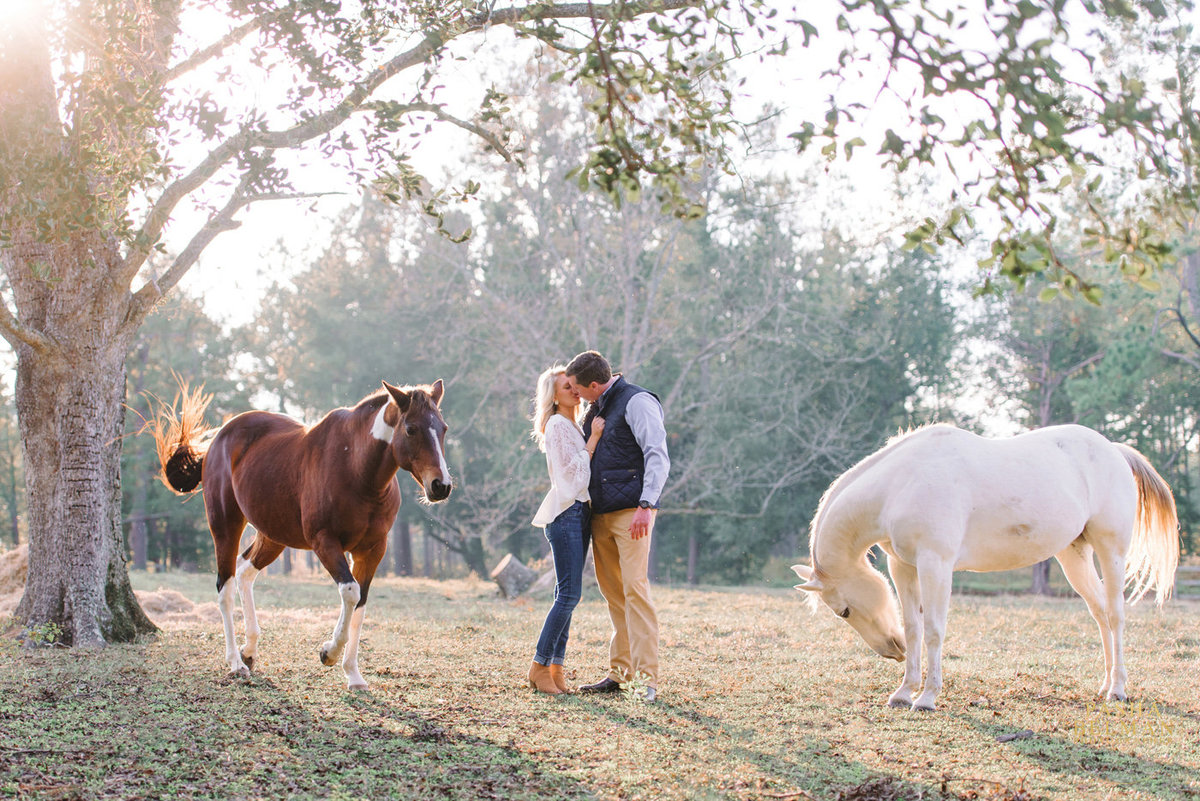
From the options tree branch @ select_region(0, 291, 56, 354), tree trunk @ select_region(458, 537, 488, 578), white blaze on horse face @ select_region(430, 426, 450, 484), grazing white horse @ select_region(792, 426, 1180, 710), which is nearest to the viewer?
white blaze on horse face @ select_region(430, 426, 450, 484)

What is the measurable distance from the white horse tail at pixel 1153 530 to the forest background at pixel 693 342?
972 cm

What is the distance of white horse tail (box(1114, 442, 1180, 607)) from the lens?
20.6ft

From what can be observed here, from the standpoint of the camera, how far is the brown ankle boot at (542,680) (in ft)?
18.7

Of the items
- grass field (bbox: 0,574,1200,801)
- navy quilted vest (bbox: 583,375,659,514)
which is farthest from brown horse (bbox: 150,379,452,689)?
navy quilted vest (bbox: 583,375,659,514)

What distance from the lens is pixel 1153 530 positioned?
6348 millimetres

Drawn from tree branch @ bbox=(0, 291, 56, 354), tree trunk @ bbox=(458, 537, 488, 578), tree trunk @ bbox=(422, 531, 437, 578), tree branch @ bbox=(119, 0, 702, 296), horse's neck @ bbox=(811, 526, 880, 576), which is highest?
tree branch @ bbox=(119, 0, 702, 296)

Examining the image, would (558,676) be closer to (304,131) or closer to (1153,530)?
(1153,530)

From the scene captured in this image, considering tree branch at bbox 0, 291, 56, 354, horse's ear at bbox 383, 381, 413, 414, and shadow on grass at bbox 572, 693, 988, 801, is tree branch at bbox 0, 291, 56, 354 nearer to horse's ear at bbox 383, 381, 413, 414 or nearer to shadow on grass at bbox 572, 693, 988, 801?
horse's ear at bbox 383, 381, 413, 414

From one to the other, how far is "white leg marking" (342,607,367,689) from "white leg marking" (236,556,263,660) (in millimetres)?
919

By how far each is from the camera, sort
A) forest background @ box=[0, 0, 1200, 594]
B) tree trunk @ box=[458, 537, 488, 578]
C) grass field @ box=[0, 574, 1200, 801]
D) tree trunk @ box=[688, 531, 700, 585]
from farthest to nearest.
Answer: tree trunk @ box=[458, 537, 488, 578] → tree trunk @ box=[688, 531, 700, 585] → forest background @ box=[0, 0, 1200, 594] → grass field @ box=[0, 574, 1200, 801]

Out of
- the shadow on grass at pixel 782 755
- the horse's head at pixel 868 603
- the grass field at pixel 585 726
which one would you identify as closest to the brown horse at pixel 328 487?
the grass field at pixel 585 726

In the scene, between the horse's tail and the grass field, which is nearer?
the grass field

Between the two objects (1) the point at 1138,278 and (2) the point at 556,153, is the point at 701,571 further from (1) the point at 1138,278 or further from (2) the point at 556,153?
(1) the point at 1138,278

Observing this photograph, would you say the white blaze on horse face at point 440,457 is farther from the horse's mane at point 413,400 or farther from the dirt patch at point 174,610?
the dirt patch at point 174,610
